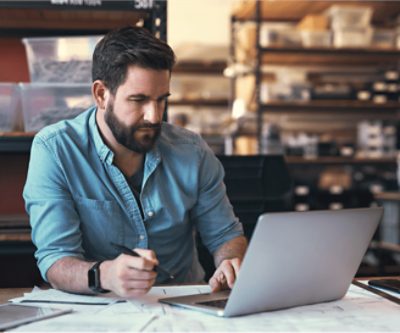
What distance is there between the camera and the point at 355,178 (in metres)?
5.26

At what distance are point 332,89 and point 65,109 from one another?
3406 millimetres

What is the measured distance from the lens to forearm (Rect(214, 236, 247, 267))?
173 cm

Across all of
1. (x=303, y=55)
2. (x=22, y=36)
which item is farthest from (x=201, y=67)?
(x=22, y=36)

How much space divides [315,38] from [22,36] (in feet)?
9.92

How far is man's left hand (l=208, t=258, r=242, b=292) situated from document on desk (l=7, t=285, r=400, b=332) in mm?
150

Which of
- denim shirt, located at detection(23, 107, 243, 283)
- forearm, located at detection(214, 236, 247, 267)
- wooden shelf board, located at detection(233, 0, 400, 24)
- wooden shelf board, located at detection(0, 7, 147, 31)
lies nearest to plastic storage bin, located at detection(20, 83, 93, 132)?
wooden shelf board, located at detection(0, 7, 147, 31)

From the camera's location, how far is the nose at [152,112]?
5.27ft

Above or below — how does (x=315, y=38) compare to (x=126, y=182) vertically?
above

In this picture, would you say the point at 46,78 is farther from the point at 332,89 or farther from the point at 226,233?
the point at 332,89

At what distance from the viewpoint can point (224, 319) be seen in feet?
3.81

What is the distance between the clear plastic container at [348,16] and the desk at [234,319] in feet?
12.8

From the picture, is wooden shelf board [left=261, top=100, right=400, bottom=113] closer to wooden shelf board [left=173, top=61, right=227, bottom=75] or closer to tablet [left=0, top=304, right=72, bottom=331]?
wooden shelf board [left=173, top=61, right=227, bottom=75]

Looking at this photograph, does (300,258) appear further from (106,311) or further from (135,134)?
(135,134)

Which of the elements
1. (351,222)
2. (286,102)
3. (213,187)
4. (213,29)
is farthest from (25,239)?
(213,29)
